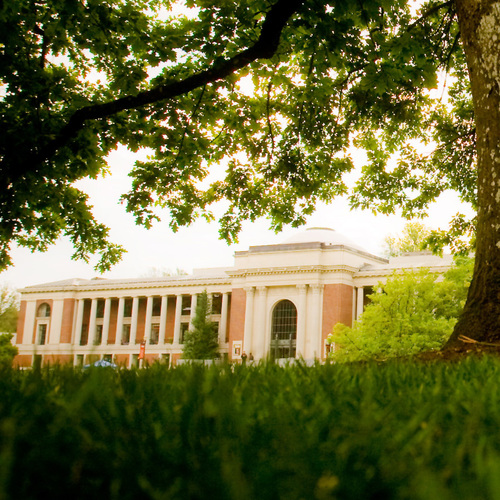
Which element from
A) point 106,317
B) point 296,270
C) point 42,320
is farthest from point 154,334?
point 296,270

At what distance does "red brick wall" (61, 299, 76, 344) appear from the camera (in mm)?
84875

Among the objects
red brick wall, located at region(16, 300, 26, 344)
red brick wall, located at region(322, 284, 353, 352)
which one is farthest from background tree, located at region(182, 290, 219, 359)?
red brick wall, located at region(16, 300, 26, 344)

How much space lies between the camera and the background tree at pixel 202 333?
229 ft

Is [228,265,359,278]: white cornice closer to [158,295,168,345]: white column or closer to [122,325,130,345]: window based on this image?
[158,295,168,345]: white column

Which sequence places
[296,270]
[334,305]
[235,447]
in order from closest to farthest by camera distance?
[235,447]
[334,305]
[296,270]

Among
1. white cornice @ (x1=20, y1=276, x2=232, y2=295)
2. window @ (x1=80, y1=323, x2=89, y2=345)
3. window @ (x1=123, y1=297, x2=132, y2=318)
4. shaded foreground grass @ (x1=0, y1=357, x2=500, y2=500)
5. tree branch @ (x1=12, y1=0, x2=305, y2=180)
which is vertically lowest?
shaded foreground grass @ (x1=0, y1=357, x2=500, y2=500)

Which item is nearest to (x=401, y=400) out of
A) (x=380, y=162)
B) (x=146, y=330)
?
(x=380, y=162)

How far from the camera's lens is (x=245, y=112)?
1244 cm

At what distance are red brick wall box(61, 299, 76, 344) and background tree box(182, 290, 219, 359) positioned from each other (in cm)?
2228

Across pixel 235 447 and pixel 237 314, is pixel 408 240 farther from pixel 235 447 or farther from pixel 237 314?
pixel 235 447

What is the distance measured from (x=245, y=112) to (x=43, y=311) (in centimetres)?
8217

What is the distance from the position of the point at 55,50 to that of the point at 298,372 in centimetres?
1061

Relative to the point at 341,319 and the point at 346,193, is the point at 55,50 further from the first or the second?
the point at 341,319

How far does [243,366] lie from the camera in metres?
3.57
